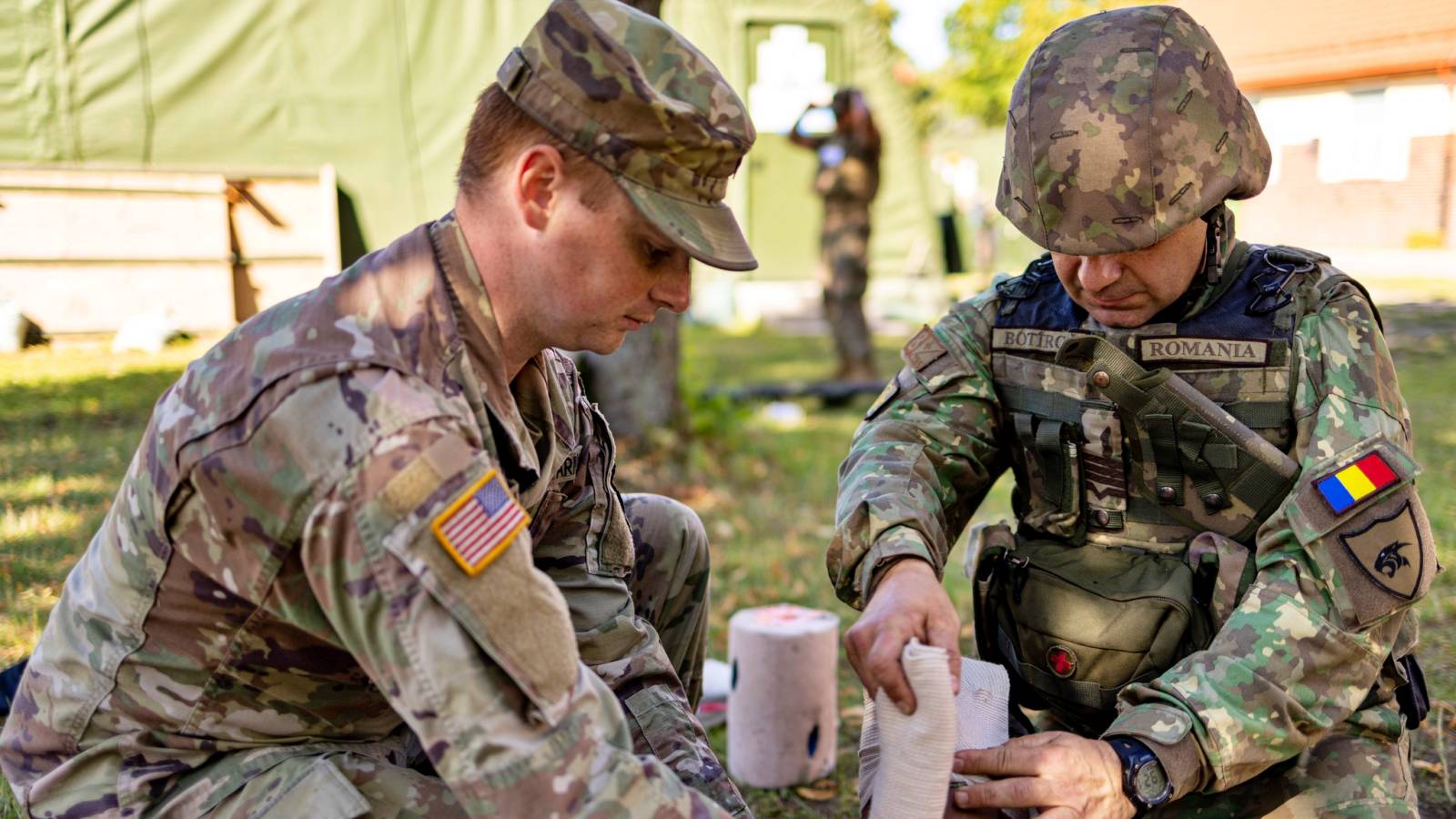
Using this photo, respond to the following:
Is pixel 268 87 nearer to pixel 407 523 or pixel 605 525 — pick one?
pixel 605 525

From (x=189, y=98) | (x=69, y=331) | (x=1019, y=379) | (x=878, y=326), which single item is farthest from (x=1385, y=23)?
(x=1019, y=379)

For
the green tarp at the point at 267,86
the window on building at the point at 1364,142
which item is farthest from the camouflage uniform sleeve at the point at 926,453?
the window on building at the point at 1364,142

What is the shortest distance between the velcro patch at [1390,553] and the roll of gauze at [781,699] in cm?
139

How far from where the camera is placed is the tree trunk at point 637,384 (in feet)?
19.9

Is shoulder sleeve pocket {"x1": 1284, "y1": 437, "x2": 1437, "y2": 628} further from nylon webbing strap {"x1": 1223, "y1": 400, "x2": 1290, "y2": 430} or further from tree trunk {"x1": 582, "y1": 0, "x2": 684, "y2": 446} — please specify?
tree trunk {"x1": 582, "y1": 0, "x2": 684, "y2": 446}

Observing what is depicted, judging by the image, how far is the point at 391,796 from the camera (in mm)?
1922

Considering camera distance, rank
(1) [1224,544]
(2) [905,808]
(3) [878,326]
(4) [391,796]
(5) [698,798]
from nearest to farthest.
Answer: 1. (5) [698,798]
2. (4) [391,796]
3. (2) [905,808]
4. (1) [1224,544]
5. (3) [878,326]

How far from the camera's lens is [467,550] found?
1596 millimetres

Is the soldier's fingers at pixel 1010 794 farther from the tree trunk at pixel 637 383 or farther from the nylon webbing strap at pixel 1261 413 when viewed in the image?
the tree trunk at pixel 637 383

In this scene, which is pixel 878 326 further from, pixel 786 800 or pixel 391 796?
pixel 391 796

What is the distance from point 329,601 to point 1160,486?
5.65 ft

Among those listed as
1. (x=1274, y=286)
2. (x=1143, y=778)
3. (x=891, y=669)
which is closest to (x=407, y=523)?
(x=891, y=669)

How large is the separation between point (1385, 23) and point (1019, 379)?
2367 centimetres

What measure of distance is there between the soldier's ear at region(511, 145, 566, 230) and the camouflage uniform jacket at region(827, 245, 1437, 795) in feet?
3.16
